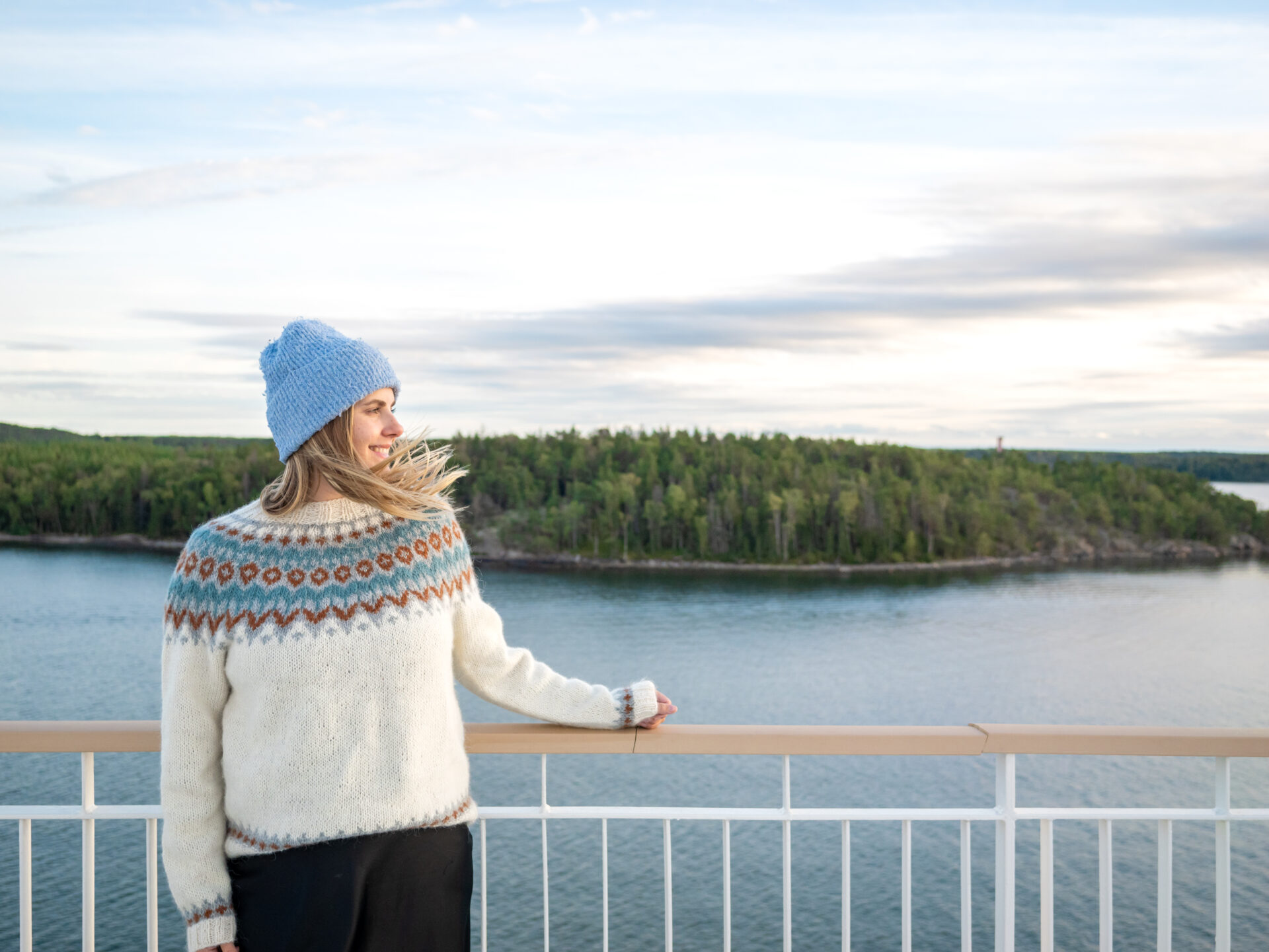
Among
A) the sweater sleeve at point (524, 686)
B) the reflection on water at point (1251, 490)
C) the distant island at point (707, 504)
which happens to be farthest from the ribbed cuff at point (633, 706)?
the reflection on water at point (1251, 490)

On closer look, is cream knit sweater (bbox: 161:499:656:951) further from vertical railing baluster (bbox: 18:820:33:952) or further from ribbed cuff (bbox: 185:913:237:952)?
vertical railing baluster (bbox: 18:820:33:952)

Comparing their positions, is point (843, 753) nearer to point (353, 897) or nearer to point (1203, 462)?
point (353, 897)

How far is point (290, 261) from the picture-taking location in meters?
39.6

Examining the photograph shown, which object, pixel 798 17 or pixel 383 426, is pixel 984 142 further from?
pixel 383 426

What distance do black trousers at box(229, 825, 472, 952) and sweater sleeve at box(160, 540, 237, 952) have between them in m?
0.03

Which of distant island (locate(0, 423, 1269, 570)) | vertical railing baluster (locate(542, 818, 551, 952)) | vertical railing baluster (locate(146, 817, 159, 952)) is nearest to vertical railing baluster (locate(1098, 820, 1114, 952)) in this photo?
vertical railing baluster (locate(542, 818, 551, 952))

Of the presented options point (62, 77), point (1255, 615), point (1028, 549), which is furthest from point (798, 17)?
point (1028, 549)

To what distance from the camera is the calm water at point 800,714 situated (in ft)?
51.1

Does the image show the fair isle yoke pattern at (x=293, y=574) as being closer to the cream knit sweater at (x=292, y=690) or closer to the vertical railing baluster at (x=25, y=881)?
the cream knit sweater at (x=292, y=690)

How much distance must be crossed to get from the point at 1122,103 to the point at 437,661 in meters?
51.0

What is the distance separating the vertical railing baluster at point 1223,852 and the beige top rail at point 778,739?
0.16 feet

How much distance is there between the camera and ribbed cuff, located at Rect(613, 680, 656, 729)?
65.2 inches

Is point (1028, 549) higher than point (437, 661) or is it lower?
lower

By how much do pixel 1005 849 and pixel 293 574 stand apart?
4.33 feet
